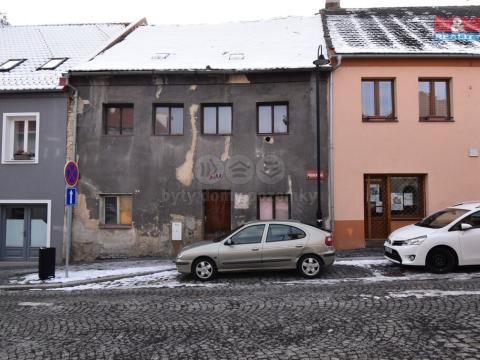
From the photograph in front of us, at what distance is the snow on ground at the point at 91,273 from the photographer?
10.9 m

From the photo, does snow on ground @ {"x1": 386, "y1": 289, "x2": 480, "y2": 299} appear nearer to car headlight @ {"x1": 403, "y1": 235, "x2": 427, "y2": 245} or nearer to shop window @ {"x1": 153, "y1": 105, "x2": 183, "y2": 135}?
car headlight @ {"x1": 403, "y1": 235, "x2": 427, "y2": 245}

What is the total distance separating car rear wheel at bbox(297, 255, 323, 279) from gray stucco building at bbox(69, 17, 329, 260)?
3.99 meters

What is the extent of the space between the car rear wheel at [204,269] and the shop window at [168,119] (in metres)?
6.05

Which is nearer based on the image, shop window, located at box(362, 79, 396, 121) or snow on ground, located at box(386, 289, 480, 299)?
snow on ground, located at box(386, 289, 480, 299)

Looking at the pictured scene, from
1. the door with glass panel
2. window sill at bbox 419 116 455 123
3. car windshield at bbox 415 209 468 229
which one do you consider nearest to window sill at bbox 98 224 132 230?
the door with glass panel

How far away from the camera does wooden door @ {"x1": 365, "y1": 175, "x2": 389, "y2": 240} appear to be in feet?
46.9

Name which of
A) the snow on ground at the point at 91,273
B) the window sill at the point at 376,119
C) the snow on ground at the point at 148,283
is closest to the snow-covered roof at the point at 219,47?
the window sill at the point at 376,119

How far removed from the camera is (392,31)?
16234 millimetres

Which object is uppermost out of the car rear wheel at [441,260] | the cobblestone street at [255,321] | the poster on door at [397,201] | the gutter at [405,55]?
the gutter at [405,55]

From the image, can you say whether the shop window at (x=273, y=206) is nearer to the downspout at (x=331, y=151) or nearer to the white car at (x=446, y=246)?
the downspout at (x=331, y=151)

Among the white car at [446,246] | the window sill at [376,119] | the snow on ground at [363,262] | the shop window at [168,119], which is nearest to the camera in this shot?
the white car at [446,246]

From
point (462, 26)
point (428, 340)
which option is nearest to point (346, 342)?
point (428, 340)

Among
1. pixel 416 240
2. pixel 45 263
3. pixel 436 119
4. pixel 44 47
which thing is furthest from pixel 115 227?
pixel 436 119

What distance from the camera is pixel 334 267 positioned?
441 inches
